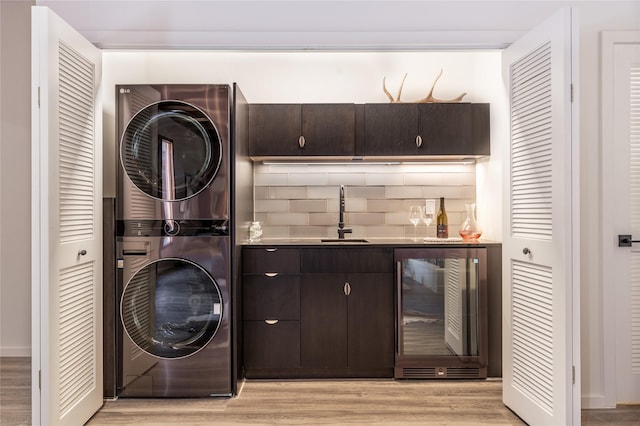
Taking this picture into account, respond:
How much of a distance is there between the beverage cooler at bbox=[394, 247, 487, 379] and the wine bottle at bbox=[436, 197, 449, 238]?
54 cm

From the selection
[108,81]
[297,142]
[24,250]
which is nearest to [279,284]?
[297,142]

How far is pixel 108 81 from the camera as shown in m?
3.07

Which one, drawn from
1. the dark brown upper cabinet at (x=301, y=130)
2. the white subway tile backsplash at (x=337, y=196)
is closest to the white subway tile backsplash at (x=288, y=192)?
the white subway tile backsplash at (x=337, y=196)

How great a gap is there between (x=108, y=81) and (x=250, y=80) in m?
1.14

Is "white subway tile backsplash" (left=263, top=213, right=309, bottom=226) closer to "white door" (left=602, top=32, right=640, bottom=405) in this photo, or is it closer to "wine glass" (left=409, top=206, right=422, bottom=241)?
"wine glass" (left=409, top=206, right=422, bottom=241)

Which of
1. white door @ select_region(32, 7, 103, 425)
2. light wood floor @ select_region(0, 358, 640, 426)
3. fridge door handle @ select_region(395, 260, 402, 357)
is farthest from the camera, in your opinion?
fridge door handle @ select_region(395, 260, 402, 357)

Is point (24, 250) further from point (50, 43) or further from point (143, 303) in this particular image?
point (50, 43)

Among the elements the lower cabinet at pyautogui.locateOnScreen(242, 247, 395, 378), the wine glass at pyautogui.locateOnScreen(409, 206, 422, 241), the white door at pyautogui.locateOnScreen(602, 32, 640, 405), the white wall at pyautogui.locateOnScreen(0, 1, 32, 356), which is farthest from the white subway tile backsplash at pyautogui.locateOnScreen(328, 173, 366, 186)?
the white wall at pyautogui.locateOnScreen(0, 1, 32, 356)

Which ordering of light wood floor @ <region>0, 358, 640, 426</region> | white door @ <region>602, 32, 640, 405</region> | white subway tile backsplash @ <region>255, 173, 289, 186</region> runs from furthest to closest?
white subway tile backsplash @ <region>255, 173, 289, 186</region> < white door @ <region>602, 32, 640, 405</region> < light wood floor @ <region>0, 358, 640, 426</region>

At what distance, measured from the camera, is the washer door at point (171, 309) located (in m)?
2.71

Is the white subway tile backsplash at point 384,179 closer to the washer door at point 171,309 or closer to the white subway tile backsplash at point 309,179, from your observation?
the white subway tile backsplash at point 309,179

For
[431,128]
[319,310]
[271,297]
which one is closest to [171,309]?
[271,297]

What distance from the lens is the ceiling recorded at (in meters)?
2.63

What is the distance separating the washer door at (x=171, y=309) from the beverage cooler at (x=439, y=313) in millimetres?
1292
